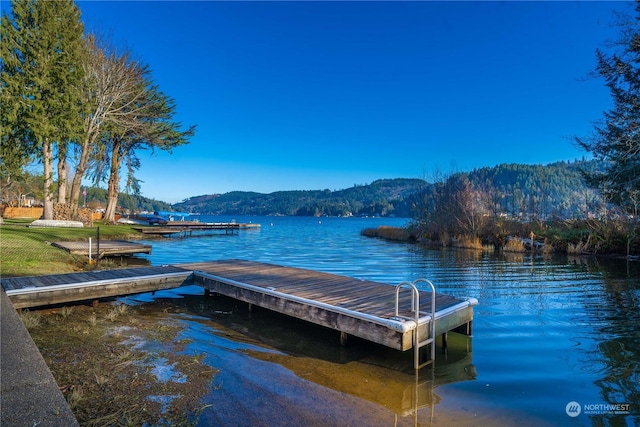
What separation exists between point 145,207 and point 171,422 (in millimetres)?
168782

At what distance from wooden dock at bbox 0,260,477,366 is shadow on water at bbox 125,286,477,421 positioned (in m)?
0.42

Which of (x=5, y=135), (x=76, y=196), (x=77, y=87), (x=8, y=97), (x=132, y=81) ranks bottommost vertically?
(x=76, y=196)

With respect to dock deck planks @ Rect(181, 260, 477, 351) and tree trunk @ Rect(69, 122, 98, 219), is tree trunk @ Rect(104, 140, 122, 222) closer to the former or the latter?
tree trunk @ Rect(69, 122, 98, 219)

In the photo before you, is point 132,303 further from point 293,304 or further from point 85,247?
point 85,247

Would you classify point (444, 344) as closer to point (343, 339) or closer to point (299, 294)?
point (343, 339)

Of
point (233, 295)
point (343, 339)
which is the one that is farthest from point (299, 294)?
point (233, 295)

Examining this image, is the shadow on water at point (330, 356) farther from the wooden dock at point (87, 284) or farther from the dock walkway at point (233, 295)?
the wooden dock at point (87, 284)

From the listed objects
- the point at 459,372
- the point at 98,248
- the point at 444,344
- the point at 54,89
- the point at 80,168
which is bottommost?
the point at 459,372

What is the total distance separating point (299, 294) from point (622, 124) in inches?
838

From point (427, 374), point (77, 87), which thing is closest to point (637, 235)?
point (427, 374)

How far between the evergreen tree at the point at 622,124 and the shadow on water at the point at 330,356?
62.9ft

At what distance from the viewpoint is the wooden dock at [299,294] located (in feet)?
19.1

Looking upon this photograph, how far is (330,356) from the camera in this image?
6.18m

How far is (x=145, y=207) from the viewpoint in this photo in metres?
157
